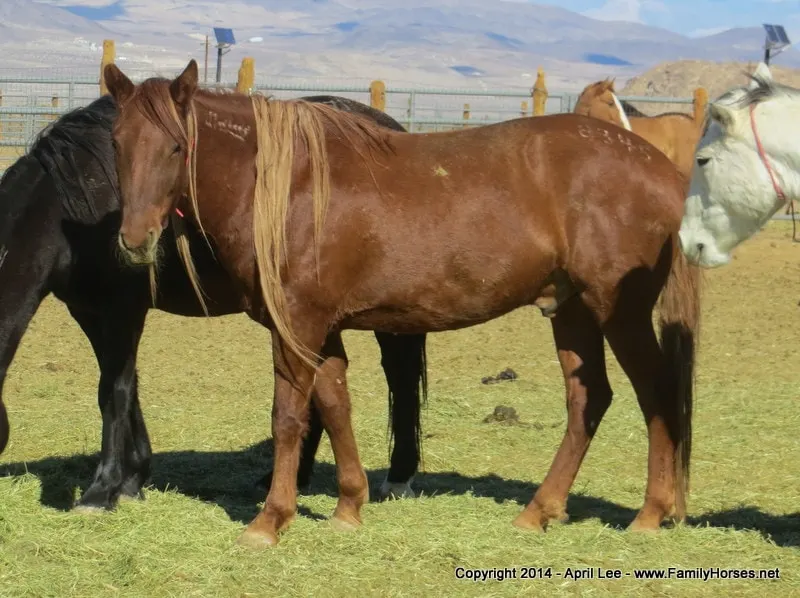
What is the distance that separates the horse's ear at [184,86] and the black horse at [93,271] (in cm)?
71

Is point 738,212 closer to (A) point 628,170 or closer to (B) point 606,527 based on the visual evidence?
(A) point 628,170

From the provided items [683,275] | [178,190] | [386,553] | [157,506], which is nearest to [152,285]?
[178,190]

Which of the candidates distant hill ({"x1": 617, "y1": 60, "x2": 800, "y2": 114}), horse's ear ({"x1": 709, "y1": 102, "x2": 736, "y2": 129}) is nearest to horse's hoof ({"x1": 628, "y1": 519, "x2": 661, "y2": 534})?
horse's ear ({"x1": 709, "y1": 102, "x2": 736, "y2": 129})

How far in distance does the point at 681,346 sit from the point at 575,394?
1.67ft

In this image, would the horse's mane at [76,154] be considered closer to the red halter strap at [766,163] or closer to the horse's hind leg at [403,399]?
the horse's hind leg at [403,399]

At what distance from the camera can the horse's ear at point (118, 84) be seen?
4.08 m

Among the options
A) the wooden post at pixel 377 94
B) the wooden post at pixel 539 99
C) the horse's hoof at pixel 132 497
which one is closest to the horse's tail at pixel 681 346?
the horse's hoof at pixel 132 497

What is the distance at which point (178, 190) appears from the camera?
4.14 m

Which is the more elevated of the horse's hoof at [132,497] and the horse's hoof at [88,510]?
the horse's hoof at [88,510]

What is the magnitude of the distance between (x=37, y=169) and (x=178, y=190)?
0.85 m

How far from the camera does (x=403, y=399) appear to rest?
5383mm

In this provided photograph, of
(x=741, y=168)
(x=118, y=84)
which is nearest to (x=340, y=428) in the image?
(x=118, y=84)

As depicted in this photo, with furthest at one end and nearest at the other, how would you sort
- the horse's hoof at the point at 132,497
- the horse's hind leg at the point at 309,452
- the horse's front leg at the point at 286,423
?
the horse's hind leg at the point at 309,452, the horse's hoof at the point at 132,497, the horse's front leg at the point at 286,423

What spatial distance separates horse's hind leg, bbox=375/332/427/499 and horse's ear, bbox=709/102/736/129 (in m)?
1.91
